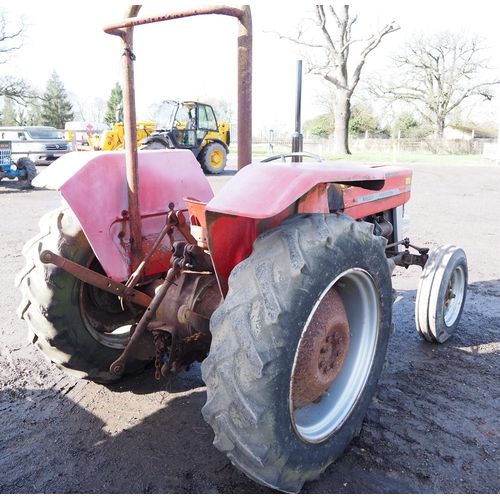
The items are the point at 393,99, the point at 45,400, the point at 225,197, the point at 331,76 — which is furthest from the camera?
the point at 393,99

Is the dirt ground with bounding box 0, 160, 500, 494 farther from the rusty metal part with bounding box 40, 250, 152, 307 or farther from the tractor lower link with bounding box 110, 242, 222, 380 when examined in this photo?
the rusty metal part with bounding box 40, 250, 152, 307

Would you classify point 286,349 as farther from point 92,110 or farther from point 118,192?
point 92,110

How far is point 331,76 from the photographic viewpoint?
1145 inches

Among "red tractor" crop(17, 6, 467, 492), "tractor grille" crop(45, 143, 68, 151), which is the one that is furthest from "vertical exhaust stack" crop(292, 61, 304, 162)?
"tractor grille" crop(45, 143, 68, 151)

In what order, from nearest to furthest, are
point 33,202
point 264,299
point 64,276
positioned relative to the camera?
point 264,299 → point 64,276 → point 33,202

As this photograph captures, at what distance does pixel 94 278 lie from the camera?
2.24 meters

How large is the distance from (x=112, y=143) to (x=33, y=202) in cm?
567

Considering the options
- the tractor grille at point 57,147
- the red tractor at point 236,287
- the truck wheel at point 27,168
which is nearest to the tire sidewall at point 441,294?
the red tractor at point 236,287

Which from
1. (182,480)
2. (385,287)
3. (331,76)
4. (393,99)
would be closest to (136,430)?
(182,480)

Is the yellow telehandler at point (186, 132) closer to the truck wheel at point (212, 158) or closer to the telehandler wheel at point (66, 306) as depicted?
the truck wheel at point (212, 158)

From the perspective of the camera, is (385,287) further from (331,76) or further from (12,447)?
(331,76)

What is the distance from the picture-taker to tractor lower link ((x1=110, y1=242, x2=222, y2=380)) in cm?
216

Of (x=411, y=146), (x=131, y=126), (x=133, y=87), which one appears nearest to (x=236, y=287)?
(x=131, y=126)

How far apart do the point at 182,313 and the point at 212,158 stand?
15.9 metres
